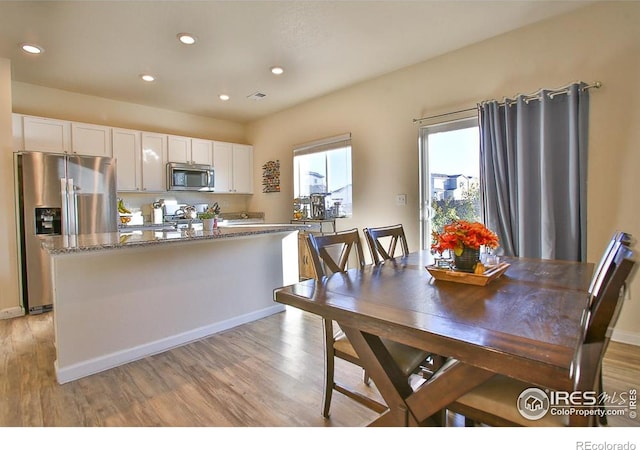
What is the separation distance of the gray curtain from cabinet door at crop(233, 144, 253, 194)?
4066 mm

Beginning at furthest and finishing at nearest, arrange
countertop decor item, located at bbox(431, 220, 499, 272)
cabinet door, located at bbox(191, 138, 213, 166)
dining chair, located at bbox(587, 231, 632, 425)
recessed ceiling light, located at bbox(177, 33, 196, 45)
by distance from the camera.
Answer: cabinet door, located at bbox(191, 138, 213, 166) → recessed ceiling light, located at bbox(177, 33, 196, 45) → countertop decor item, located at bbox(431, 220, 499, 272) → dining chair, located at bbox(587, 231, 632, 425)

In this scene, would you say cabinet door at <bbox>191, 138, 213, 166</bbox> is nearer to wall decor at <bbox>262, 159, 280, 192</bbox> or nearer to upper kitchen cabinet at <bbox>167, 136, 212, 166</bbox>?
upper kitchen cabinet at <bbox>167, 136, 212, 166</bbox>

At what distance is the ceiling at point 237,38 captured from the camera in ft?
8.65

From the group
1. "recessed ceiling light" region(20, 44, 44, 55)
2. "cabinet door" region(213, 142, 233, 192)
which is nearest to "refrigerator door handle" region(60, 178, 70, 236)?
"recessed ceiling light" region(20, 44, 44, 55)

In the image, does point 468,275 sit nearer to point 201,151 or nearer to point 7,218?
point 7,218

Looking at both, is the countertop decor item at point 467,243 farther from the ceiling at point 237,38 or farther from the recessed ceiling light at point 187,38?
the recessed ceiling light at point 187,38

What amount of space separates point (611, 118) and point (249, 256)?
10.5ft

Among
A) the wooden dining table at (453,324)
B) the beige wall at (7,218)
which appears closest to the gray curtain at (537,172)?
the wooden dining table at (453,324)

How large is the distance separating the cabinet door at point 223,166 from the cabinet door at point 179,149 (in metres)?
0.46

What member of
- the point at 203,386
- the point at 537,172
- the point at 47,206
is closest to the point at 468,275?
the point at 203,386

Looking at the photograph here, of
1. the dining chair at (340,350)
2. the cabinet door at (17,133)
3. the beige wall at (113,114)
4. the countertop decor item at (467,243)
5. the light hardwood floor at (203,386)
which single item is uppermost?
the beige wall at (113,114)

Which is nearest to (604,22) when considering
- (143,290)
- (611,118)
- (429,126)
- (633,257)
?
(611,118)

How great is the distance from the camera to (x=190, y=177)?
519cm

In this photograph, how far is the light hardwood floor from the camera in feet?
5.76
